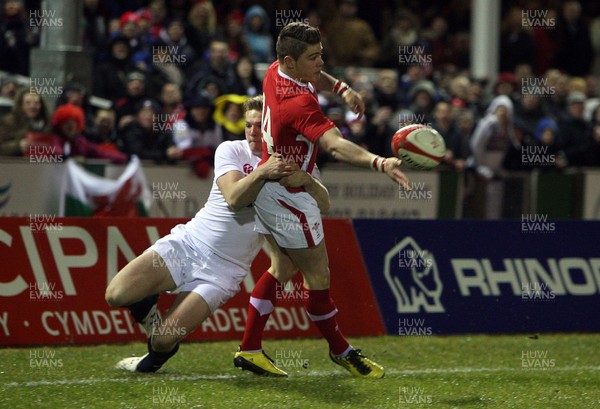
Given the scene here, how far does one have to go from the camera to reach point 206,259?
7.79 metres

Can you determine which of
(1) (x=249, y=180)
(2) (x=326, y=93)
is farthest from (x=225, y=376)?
(2) (x=326, y=93)

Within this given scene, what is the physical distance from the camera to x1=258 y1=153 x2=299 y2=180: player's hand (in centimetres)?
723

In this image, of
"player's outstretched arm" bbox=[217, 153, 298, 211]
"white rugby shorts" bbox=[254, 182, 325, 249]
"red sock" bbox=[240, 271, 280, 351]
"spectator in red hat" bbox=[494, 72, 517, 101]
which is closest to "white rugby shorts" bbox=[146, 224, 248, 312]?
"red sock" bbox=[240, 271, 280, 351]

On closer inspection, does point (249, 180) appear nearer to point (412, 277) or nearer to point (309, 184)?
point (309, 184)

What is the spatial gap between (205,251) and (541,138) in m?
8.53

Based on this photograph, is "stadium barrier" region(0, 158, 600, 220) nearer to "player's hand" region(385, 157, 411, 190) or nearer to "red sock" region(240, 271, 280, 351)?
"red sock" region(240, 271, 280, 351)

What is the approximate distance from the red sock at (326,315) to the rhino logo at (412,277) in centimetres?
216

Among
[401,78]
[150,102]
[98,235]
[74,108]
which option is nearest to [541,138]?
[401,78]

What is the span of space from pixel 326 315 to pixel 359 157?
1545 mm

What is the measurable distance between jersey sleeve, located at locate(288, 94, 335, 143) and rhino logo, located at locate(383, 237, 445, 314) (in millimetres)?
3077

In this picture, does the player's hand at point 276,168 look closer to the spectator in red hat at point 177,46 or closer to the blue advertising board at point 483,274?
the blue advertising board at point 483,274

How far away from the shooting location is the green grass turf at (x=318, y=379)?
22.9 ft

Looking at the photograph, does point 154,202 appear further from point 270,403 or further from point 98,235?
point 270,403

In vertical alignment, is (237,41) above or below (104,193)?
above
